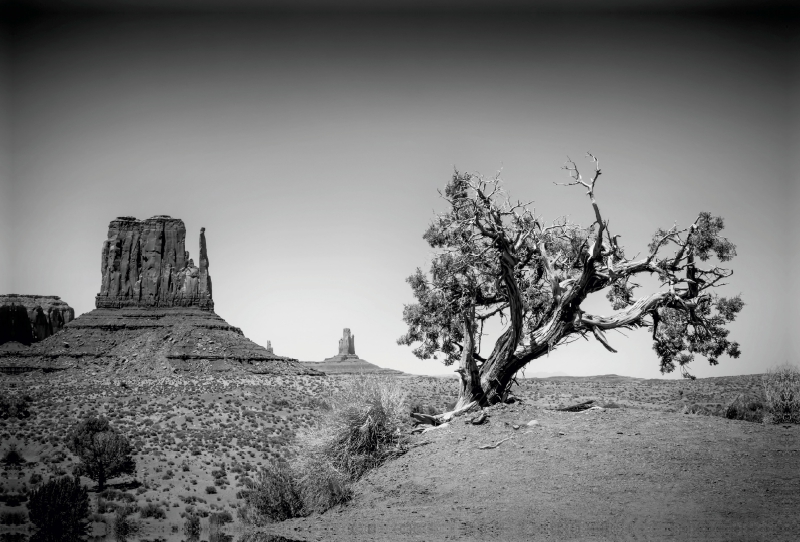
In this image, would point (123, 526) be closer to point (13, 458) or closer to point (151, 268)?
point (13, 458)

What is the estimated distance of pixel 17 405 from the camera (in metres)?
42.3

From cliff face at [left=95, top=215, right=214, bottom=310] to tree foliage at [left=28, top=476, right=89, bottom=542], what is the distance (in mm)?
91143

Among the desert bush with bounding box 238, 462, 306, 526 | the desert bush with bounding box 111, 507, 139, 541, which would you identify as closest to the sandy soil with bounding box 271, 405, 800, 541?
the desert bush with bounding box 238, 462, 306, 526

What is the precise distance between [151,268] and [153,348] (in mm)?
29382

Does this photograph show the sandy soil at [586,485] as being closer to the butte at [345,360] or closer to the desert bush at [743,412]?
the desert bush at [743,412]

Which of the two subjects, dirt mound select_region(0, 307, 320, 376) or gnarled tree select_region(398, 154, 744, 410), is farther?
dirt mound select_region(0, 307, 320, 376)

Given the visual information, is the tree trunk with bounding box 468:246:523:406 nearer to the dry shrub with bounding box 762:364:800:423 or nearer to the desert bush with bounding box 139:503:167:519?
the dry shrub with bounding box 762:364:800:423

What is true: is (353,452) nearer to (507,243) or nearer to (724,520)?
(507,243)

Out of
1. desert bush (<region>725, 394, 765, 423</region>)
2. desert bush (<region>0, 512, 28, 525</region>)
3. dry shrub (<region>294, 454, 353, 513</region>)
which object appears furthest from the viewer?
desert bush (<region>0, 512, 28, 525</region>)

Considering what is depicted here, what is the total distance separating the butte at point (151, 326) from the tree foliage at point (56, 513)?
194 feet

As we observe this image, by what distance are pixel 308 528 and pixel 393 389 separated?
441 cm

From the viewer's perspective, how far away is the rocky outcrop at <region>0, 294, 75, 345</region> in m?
121

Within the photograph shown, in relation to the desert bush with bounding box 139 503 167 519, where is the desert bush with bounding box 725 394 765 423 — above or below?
above

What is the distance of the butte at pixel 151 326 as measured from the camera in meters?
79.4
